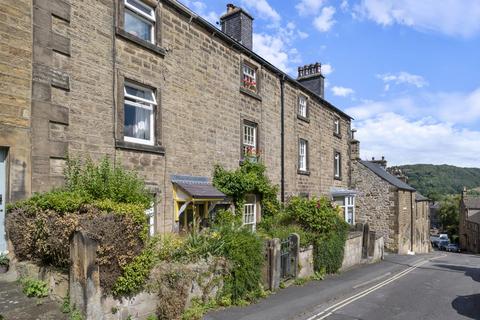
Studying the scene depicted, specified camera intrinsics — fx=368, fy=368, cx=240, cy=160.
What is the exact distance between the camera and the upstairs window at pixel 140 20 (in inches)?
398

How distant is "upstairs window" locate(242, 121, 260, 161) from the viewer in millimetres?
14789

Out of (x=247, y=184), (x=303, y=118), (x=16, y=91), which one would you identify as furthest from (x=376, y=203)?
(x=16, y=91)

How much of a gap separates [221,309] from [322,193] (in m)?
13.9

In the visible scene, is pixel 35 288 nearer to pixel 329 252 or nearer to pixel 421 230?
A: pixel 329 252

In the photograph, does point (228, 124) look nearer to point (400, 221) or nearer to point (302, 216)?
point (302, 216)

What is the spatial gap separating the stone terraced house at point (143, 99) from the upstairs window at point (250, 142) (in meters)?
0.08

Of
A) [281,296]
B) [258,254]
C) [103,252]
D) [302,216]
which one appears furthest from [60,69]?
[302,216]

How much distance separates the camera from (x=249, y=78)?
1538 cm

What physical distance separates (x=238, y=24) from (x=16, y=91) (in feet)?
36.3

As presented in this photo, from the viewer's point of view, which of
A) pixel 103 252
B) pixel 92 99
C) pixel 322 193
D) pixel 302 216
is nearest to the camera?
pixel 103 252

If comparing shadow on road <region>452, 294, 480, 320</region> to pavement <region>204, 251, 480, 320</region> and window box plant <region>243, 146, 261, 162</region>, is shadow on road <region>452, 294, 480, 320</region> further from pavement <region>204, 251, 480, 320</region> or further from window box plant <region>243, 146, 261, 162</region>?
window box plant <region>243, 146, 261, 162</region>

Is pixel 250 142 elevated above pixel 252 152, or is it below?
above

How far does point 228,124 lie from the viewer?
1370 cm

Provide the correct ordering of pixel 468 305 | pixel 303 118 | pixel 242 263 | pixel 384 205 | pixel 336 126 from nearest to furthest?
1. pixel 242 263
2. pixel 468 305
3. pixel 303 118
4. pixel 336 126
5. pixel 384 205
